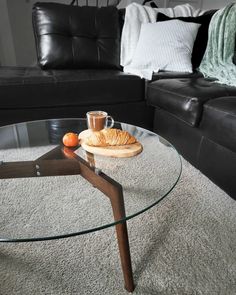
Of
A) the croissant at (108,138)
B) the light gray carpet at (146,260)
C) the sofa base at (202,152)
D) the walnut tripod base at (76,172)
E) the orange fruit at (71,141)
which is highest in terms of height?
the croissant at (108,138)

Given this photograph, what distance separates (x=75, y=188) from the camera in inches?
24.4

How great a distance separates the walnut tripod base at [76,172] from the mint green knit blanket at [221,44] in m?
1.09

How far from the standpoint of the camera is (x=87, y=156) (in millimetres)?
716

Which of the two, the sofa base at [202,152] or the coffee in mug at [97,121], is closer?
the coffee in mug at [97,121]

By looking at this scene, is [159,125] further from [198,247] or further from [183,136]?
[198,247]

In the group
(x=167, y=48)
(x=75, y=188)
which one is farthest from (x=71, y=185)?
(x=167, y=48)

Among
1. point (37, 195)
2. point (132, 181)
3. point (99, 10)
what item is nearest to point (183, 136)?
point (132, 181)

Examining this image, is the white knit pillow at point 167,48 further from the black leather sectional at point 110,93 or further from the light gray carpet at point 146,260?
the light gray carpet at point 146,260

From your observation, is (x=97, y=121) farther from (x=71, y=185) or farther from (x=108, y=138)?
(x=71, y=185)

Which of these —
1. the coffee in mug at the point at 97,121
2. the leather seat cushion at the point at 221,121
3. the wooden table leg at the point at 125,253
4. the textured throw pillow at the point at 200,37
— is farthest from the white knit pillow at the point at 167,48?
the wooden table leg at the point at 125,253

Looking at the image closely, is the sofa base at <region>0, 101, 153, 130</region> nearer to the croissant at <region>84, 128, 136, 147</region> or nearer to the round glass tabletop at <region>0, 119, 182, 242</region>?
the round glass tabletop at <region>0, 119, 182, 242</region>

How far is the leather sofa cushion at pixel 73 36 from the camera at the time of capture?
1651 mm

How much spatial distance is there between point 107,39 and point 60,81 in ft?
2.21

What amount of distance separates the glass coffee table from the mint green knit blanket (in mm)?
910
